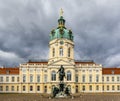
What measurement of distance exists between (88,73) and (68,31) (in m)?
13.6

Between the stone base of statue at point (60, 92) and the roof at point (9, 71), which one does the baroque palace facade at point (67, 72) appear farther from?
the stone base of statue at point (60, 92)

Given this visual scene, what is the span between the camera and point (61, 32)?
288 feet

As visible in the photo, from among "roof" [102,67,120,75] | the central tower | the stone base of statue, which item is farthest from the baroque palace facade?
the stone base of statue

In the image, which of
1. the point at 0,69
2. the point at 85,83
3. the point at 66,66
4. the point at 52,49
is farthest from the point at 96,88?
the point at 0,69

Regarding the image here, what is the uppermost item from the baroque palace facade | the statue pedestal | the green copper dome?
the green copper dome

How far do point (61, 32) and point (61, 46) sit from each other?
416 cm

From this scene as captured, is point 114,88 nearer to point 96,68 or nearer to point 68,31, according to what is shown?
point 96,68

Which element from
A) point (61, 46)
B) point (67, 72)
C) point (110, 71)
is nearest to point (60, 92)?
point (67, 72)

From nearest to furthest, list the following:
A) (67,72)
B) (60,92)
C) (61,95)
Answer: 1. (61,95)
2. (60,92)
3. (67,72)

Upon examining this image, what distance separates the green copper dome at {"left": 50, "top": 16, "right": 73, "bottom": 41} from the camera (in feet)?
288

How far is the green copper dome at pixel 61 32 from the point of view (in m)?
87.9

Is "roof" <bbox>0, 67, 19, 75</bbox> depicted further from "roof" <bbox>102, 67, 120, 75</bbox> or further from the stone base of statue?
the stone base of statue

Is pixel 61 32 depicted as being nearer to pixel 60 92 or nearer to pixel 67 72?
pixel 67 72

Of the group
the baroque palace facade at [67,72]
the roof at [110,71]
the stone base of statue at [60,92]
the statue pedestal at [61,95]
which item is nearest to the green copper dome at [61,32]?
the baroque palace facade at [67,72]
